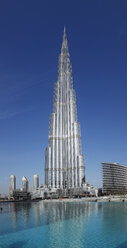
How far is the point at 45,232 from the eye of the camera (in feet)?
151

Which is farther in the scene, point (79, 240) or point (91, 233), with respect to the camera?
point (91, 233)

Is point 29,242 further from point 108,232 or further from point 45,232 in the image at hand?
point 108,232

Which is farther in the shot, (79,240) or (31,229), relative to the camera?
(31,229)

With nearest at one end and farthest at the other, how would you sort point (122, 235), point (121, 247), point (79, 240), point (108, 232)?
1. point (121, 247)
2. point (79, 240)
3. point (122, 235)
4. point (108, 232)

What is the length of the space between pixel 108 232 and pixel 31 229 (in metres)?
17.3

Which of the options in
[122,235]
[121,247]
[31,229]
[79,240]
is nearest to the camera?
[121,247]

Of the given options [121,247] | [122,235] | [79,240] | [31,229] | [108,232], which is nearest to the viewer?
[121,247]

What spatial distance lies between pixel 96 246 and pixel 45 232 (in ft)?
46.3

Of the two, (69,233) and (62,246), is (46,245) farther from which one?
(69,233)

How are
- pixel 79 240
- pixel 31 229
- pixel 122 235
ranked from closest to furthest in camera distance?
pixel 79 240, pixel 122 235, pixel 31 229

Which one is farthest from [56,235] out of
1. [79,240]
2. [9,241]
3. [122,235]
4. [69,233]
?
[122,235]

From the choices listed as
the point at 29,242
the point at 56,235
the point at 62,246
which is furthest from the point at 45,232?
the point at 62,246

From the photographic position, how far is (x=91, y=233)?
146 feet

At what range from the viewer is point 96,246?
35.8 metres
